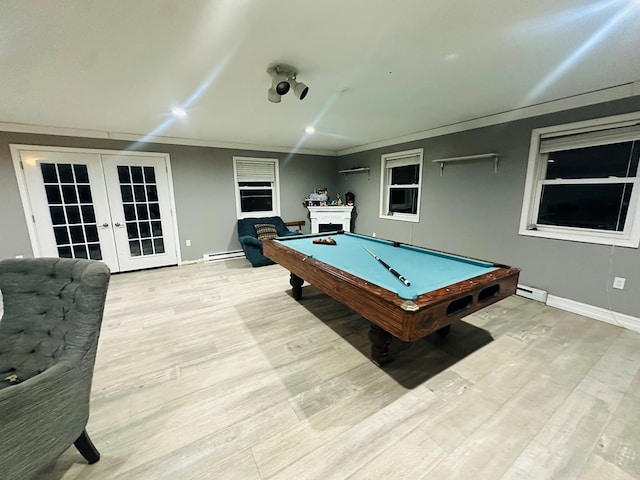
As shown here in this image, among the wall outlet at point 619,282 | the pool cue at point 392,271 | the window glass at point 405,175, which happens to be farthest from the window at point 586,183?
the pool cue at point 392,271

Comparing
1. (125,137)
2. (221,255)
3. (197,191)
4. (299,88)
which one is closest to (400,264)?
(299,88)

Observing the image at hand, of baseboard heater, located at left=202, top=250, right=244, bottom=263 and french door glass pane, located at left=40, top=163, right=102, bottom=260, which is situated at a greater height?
french door glass pane, located at left=40, top=163, right=102, bottom=260

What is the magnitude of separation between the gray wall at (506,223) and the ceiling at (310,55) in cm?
43

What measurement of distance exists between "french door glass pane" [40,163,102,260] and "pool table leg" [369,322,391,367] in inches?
186

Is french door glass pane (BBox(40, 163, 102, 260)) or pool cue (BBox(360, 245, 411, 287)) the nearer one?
pool cue (BBox(360, 245, 411, 287))

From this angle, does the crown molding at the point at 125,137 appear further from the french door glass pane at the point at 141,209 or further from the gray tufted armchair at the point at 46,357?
the gray tufted armchair at the point at 46,357

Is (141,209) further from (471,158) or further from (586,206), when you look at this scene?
(586,206)

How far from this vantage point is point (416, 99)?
2.81 meters

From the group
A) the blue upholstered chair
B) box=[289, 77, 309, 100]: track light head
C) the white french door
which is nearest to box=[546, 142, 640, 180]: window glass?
box=[289, 77, 309, 100]: track light head

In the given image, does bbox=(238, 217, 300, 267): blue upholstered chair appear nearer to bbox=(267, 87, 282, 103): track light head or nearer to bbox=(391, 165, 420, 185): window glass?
bbox=(391, 165, 420, 185): window glass

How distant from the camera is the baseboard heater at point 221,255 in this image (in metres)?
5.09

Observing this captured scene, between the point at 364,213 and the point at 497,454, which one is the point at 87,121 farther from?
the point at 497,454

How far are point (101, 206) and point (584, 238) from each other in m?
6.66

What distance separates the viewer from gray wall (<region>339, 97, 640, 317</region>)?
262 centimetres
